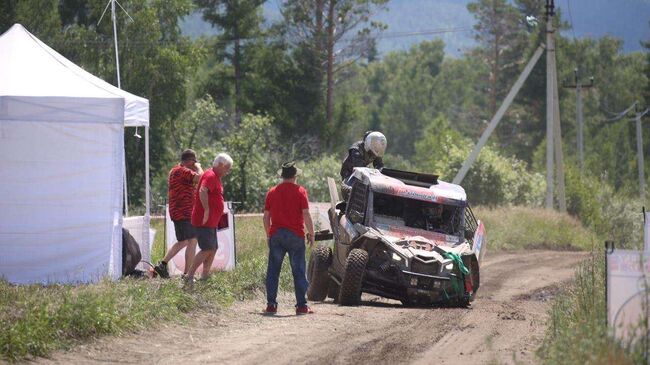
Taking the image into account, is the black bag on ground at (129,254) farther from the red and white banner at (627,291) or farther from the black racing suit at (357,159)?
the red and white banner at (627,291)

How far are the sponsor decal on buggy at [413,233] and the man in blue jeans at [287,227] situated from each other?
7.70 ft

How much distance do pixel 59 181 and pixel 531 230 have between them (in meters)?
25.0

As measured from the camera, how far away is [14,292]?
1366 cm

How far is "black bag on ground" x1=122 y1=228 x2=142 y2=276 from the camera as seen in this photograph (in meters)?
16.8

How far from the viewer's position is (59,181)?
1600 cm

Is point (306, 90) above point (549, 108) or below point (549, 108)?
above

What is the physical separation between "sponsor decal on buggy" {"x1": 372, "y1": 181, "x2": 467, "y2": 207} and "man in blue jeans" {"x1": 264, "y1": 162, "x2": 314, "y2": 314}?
254 centimetres

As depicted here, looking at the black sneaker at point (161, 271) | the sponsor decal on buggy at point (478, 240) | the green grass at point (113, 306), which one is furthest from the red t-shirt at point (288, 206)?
the sponsor decal on buggy at point (478, 240)

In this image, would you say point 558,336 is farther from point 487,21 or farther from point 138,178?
point 487,21

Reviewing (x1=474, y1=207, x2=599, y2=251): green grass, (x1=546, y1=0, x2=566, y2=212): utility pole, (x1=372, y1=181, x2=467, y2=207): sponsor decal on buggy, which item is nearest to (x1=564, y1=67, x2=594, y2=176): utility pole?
(x1=546, y1=0, x2=566, y2=212): utility pole

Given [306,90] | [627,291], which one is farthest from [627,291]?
[306,90]

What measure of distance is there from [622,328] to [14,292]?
7218mm

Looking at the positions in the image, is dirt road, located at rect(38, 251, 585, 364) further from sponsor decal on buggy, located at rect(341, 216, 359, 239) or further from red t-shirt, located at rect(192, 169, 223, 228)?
red t-shirt, located at rect(192, 169, 223, 228)

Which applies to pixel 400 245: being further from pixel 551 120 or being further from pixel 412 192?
pixel 551 120
